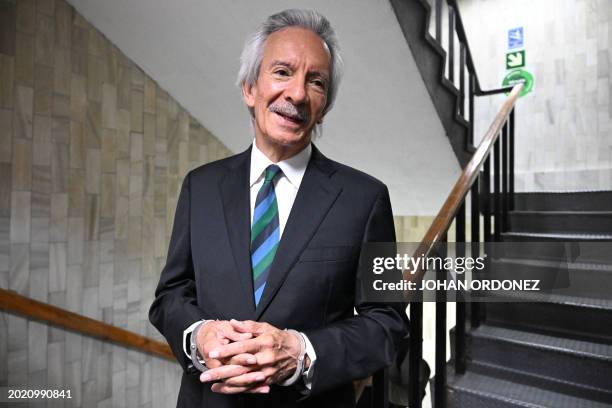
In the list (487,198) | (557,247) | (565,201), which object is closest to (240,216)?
(487,198)

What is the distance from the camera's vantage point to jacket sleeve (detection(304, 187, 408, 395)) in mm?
776

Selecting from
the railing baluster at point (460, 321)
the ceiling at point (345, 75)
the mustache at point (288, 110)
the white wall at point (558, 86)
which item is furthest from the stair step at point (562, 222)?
the mustache at point (288, 110)

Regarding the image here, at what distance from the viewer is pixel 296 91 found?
856 mm

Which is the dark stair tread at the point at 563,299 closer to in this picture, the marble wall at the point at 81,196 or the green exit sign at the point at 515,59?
the marble wall at the point at 81,196

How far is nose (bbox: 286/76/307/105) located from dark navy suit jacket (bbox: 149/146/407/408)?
0.16 m

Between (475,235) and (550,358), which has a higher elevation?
(475,235)

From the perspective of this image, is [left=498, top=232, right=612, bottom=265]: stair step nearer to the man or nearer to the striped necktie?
the man

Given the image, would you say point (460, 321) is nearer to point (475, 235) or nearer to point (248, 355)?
point (475, 235)

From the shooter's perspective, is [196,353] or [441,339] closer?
[196,353]

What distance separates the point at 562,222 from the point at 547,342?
0.93 metres

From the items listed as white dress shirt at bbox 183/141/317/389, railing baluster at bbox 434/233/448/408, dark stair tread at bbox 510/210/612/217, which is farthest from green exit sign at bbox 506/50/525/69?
white dress shirt at bbox 183/141/317/389

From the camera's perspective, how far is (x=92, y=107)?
97.2 inches

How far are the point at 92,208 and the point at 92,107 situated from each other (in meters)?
0.60

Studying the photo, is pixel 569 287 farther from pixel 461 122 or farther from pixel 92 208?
pixel 92 208
